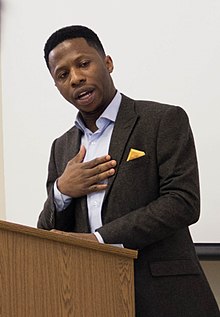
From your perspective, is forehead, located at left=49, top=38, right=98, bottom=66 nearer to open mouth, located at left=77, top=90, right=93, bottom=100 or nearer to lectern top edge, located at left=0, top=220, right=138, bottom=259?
open mouth, located at left=77, top=90, right=93, bottom=100

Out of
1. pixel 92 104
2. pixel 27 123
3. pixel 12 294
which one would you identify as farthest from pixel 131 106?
pixel 27 123

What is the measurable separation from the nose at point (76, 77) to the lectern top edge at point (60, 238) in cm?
51

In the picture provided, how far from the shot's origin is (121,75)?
266 cm

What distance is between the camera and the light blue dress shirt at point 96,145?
1688 mm

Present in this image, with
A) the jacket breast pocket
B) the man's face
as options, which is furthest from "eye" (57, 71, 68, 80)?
the jacket breast pocket

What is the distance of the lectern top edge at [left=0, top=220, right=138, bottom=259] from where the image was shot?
1.19 metres

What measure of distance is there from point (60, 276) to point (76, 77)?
62 cm

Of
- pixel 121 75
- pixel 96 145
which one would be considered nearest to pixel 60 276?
pixel 96 145

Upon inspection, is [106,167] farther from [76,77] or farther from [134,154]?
[76,77]

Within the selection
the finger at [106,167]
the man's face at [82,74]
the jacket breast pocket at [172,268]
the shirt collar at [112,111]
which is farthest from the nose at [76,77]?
the jacket breast pocket at [172,268]

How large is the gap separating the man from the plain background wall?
0.80 metres

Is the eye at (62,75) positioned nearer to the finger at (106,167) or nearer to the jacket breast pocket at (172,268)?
the finger at (106,167)

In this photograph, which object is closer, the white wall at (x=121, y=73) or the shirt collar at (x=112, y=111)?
the shirt collar at (x=112, y=111)

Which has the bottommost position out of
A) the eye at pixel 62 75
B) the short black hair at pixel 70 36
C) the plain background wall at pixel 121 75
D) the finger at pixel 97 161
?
the finger at pixel 97 161
